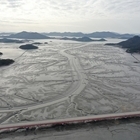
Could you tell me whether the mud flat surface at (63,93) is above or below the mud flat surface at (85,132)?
above

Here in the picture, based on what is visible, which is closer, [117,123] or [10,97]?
[117,123]

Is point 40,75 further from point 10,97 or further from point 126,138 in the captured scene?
point 126,138

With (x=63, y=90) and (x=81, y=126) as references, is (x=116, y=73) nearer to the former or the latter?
(x=63, y=90)

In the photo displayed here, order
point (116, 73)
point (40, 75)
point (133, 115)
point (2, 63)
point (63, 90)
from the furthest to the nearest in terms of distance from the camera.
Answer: point (2, 63)
point (116, 73)
point (40, 75)
point (63, 90)
point (133, 115)

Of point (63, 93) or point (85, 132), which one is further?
point (63, 93)

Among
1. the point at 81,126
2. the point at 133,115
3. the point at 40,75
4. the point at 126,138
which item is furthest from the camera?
the point at 40,75

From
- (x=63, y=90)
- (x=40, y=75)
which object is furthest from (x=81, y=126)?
(x=40, y=75)

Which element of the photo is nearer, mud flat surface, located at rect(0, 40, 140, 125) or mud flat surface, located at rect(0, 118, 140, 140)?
mud flat surface, located at rect(0, 118, 140, 140)

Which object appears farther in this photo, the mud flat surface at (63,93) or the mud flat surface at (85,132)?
the mud flat surface at (63,93)

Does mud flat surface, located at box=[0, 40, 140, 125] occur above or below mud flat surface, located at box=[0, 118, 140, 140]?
above

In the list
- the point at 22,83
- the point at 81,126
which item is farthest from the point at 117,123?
the point at 22,83
